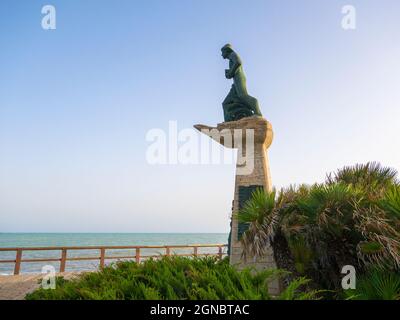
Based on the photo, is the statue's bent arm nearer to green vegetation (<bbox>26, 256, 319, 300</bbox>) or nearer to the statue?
the statue

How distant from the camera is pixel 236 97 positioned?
10.2 meters

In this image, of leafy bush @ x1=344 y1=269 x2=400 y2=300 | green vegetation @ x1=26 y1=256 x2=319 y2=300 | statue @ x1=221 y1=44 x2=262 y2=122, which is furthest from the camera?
statue @ x1=221 y1=44 x2=262 y2=122

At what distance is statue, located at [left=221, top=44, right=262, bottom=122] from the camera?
32.1 ft

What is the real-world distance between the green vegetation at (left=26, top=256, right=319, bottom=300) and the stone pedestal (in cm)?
469


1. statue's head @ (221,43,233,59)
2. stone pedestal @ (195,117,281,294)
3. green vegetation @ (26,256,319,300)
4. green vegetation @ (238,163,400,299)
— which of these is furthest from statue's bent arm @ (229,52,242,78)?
green vegetation @ (26,256,319,300)

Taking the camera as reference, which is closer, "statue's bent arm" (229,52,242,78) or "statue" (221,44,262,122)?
"statue" (221,44,262,122)

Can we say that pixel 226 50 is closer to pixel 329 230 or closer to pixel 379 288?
pixel 329 230

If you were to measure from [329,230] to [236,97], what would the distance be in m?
5.82

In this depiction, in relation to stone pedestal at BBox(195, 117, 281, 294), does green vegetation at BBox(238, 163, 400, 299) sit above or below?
below

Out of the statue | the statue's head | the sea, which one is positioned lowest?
the sea

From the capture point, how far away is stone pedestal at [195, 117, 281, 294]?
28.6 ft

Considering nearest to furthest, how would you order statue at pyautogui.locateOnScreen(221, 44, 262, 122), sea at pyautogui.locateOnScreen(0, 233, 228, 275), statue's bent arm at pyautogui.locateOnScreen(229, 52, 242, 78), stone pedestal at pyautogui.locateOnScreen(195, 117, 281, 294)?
stone pedestal at pyautogui.locateOnScreen(195, 117, 281, 294) → statue at pyautogui.locateOnScreen(221, 44, 262, 122) → statue's bent arm at pyautogui.locateOnScreen(229, 52, 242, 78) → sea at pyautogui.locateOnScreen(0, 233, 228, 275)
